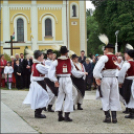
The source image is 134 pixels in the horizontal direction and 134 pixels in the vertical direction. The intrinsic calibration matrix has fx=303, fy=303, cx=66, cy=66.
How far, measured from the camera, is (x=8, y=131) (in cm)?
665

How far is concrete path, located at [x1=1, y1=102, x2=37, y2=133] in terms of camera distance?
6737 millimetres

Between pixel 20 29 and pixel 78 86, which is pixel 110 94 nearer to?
pixel 78 86

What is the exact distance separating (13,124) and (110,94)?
2647mm

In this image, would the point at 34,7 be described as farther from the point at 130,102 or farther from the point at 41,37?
the point at 130,102

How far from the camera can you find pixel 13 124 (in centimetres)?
734

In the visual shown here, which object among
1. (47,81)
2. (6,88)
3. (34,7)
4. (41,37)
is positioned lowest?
(6,88)

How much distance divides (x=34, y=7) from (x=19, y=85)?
2078cm

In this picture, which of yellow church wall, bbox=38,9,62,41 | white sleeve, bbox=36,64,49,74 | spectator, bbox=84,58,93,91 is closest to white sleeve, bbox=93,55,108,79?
white sleeve, bbox=36,64,49,74

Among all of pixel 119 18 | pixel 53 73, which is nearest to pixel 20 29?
pixel 119 18

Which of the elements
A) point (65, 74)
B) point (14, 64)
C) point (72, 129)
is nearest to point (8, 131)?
point (72, 129)

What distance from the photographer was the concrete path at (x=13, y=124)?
674cm

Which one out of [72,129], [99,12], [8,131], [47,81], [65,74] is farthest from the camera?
[99,12]

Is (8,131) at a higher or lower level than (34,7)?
Result: lower

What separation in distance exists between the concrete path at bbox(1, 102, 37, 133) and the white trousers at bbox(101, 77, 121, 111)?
7.08ft
